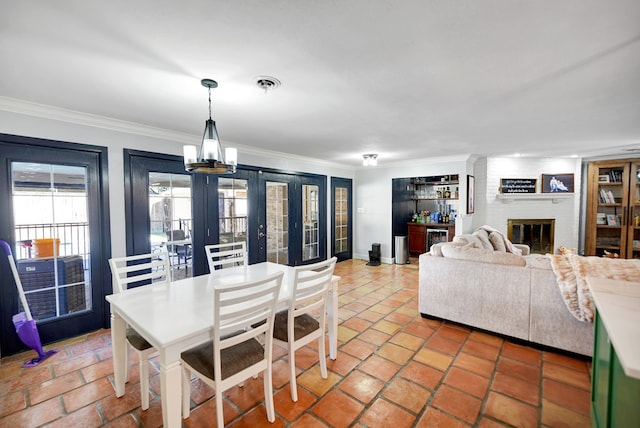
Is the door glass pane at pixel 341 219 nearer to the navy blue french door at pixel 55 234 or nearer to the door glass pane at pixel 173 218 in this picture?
the door glass pane at pixel 173 218

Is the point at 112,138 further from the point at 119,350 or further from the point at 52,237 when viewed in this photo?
the point at 119,350

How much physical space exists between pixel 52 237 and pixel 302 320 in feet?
8.50

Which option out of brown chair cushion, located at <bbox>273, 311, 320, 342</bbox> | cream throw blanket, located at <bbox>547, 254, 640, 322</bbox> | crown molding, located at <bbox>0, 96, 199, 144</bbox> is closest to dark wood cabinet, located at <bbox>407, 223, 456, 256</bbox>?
cream throw blanket, located at <bbox>547, 254, 640, 322</bbox>

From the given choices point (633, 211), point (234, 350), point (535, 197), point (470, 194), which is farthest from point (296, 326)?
point (633, 211)

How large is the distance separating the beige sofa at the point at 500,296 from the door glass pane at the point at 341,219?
3.12 m

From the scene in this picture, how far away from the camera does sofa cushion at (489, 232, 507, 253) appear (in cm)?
400

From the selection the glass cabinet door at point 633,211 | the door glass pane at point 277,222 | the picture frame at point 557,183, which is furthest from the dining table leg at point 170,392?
the glass cabinet door at point 633,211

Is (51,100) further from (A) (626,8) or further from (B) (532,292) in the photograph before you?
(B) (532,292)

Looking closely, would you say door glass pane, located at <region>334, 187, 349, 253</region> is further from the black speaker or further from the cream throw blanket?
the cream throw blanket

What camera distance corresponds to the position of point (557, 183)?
5547mm

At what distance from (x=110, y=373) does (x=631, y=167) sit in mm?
8144

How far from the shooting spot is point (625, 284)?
152 cm

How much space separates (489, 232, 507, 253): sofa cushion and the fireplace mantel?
1900mm

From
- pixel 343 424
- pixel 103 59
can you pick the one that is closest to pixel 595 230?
pixel 343 424
